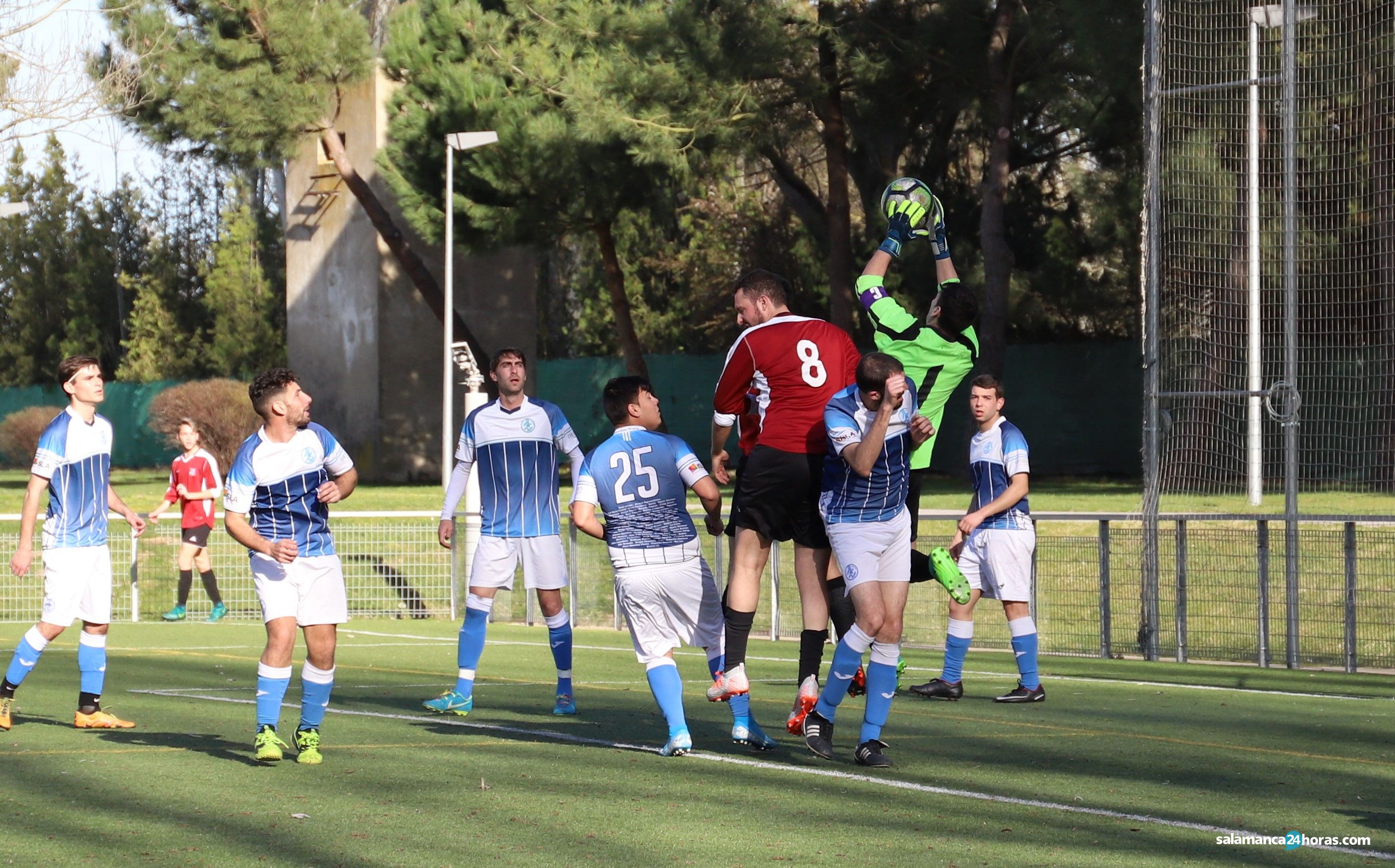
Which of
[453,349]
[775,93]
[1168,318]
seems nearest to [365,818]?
[1168,318]

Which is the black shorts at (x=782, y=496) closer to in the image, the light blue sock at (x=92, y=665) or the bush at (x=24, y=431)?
the light blue sock at (x=92, y=665)

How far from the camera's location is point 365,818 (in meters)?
6.11

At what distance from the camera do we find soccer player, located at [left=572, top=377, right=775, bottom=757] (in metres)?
7.29

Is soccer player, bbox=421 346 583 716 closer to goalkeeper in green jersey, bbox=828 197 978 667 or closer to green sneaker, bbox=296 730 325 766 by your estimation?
goalkeeper in green jersey, bbox=828 197 978 667

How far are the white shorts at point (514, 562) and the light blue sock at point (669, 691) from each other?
2318mm

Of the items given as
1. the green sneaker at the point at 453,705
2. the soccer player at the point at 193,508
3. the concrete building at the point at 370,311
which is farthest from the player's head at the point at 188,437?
the concrete building at the point at 370,311

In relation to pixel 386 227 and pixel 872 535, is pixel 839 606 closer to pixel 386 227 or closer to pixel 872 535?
pixel 872 535

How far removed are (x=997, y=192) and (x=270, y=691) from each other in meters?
21.1

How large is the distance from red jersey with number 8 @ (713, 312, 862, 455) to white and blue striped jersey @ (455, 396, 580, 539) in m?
2.12

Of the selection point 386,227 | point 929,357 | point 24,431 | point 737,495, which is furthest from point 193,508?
point 24,431

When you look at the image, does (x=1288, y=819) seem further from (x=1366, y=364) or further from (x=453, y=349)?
(x=453, y=349)

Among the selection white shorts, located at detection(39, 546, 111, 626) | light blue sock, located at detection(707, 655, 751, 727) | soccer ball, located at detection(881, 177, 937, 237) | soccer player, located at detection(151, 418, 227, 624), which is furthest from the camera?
soccer player, located at detection(151, 418, 227, 624)

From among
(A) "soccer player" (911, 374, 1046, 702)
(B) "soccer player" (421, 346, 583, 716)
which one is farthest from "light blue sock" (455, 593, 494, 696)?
(A) "soccer player" (911, 374, 1046, 702)

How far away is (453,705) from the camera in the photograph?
9.20 m
